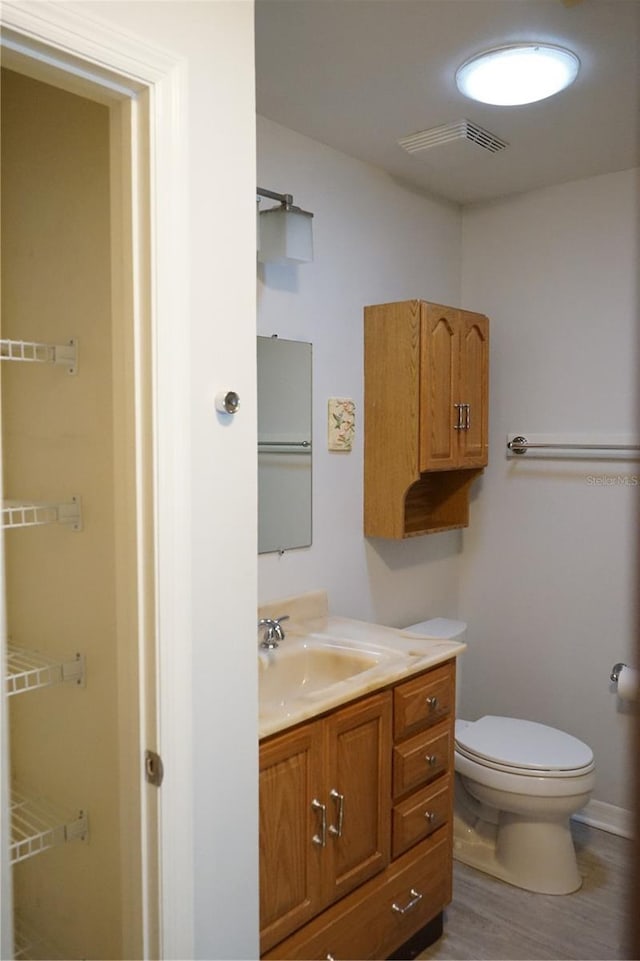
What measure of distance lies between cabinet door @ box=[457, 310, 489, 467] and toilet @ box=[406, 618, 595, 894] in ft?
3.44

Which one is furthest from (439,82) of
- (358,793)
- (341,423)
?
(358,793)

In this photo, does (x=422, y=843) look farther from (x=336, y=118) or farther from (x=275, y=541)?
(x=336, y=118)

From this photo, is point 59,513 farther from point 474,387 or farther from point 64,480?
point 474,387

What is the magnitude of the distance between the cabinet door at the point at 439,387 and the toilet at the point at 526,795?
1017mm

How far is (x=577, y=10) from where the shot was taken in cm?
165

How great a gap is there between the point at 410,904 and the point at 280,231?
6.58 ft

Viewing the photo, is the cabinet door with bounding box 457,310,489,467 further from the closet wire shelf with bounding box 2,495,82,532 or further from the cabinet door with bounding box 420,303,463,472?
the closet wire shelf with bounding box 2,495,82,532

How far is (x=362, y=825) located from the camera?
182cm

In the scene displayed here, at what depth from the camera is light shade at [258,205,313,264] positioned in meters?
2.09

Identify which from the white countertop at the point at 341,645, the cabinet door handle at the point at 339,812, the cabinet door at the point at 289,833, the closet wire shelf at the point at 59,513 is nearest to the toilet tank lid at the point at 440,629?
the white countertop at the point at 341,645

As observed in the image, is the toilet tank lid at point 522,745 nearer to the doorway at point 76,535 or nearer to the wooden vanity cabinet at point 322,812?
the wooden vanity cabinet at point 322,812

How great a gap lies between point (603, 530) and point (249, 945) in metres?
2.06

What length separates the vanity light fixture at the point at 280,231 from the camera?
6.86ft

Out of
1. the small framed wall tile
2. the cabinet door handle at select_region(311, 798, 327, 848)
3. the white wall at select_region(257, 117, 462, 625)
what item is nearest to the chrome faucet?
the white wall at select_region(257, 117, 462, 625)
